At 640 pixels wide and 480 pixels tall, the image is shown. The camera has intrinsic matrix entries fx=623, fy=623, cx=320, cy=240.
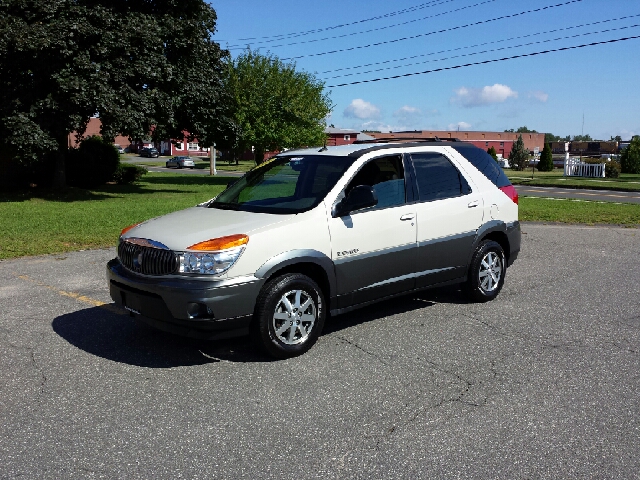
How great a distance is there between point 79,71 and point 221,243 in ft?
55.1

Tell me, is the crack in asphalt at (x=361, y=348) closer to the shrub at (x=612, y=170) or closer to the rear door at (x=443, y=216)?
the rear door at (x=443, y=216)

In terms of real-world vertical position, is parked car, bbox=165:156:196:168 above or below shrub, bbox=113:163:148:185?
above

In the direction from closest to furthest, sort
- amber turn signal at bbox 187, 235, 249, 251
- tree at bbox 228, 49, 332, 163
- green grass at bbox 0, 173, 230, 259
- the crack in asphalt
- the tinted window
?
1. amber turn signal at bbox 187, 235, 249, 251
2. the crack in asphalt
3. the tinted window
4. green grass at bbox 0, 173, 230, 259
5. tree at bbox 228, 49, 332, 163

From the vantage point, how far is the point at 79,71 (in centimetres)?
1942

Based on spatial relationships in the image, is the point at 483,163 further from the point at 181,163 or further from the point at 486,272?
the point at 181,163

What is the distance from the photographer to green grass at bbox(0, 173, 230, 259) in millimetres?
11500

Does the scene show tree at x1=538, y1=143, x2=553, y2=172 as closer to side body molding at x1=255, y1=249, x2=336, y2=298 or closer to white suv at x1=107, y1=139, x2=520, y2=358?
white suv at x1=107, y1=139, x2=520, y2=358

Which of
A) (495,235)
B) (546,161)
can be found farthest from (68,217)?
(546,161)

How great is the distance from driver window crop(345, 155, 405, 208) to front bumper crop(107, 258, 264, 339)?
1.62 metres

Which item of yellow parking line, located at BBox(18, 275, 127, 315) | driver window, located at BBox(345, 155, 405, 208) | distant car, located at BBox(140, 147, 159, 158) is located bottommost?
yellow parking line, located at BBox(18, 275, 127, 315)

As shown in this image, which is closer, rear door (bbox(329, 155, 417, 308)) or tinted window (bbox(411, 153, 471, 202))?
rear door (bbox(329, 155, 417, 308))

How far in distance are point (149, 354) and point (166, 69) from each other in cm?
1832

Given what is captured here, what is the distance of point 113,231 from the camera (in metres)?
13.2

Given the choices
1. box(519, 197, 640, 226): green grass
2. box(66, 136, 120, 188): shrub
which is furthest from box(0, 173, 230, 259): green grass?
box(519, 197, 640, 226): green grass
